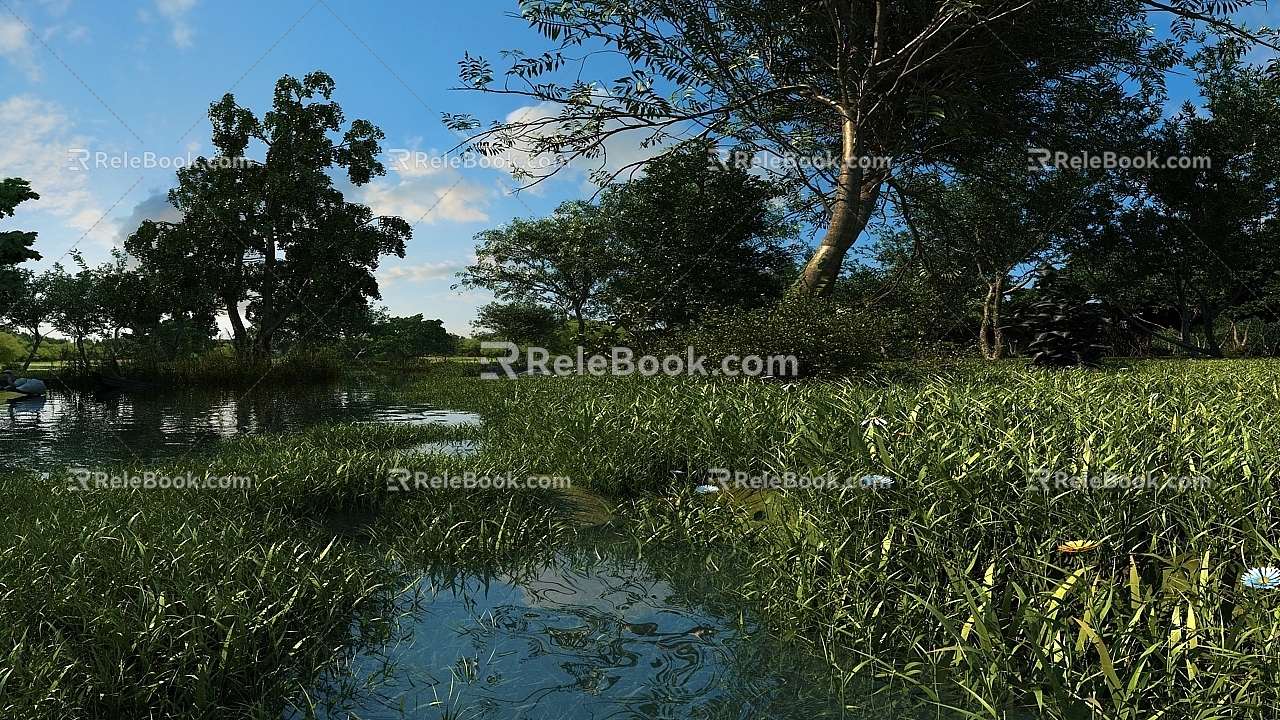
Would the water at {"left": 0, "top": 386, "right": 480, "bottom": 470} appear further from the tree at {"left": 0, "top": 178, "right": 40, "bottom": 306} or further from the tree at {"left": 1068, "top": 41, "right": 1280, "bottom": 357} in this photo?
the tree at {"left": 1068, "top": 41, "right": 1280, "bottom": 357}

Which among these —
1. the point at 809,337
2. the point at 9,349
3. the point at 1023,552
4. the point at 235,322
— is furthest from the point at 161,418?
the point at 9,349

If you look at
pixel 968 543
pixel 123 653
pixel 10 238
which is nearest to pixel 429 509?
pixel 123 653

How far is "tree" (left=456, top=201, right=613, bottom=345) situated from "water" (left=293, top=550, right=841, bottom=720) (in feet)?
88.3

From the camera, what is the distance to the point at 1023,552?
3094 mm

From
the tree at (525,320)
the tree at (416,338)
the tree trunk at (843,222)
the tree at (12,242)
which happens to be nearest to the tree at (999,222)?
the tree trunk at (843,222)

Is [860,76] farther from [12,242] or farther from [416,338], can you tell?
[416,338]

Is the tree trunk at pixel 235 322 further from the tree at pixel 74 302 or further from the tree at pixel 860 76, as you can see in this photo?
the tree at pixel 860 76

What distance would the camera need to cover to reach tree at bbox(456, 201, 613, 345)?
3078 cm

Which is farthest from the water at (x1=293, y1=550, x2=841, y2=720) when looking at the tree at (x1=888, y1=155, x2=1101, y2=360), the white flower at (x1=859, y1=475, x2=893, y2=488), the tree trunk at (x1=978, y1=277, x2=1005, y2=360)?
the tree trunk at (x1=978, y1=277, x2=1005, y2=360)

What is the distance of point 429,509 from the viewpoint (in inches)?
207

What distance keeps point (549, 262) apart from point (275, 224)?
1212cm

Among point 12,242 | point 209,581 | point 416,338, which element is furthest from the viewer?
point 416,338

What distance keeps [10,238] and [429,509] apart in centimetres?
2052

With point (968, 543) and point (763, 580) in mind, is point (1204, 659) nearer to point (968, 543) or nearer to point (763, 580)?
point (968, 543)
